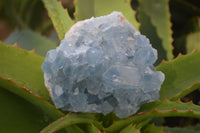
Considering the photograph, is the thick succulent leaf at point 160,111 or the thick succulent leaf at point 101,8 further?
the thick succulent leaf at point 101,8

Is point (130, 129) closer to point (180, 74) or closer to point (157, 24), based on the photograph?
point (180, 74)

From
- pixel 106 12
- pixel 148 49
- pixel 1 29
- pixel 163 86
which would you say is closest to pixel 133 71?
pixel 148 49

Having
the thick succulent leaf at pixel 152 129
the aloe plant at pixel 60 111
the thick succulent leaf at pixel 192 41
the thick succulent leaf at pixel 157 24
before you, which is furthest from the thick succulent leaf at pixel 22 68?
the thick succulent leaf at pixel 192 41

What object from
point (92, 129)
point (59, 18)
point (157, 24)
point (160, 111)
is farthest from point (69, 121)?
point (157, 24)

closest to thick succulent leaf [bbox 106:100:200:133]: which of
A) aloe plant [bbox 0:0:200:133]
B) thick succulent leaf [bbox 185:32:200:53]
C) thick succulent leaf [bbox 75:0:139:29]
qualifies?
aloe plant [bbox 0:0:200:133]

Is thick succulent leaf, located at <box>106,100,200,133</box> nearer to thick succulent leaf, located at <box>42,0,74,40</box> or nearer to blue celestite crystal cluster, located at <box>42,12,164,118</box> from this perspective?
blue celestite crystal cluster, located at <box>42,12,164,118</box>

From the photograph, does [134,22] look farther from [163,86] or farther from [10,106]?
[10,106]

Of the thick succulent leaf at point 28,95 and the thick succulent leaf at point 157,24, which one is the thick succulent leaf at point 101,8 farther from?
the thick succulent leaf at point 28,95
